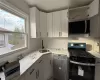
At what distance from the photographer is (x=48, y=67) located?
2.20 m

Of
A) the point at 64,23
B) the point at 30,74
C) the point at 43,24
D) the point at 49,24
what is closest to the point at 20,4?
the point at 43,24

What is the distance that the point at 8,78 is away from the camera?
0.82 meters

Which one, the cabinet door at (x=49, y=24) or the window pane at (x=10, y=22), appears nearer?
the window pane at (x=10, y=22)

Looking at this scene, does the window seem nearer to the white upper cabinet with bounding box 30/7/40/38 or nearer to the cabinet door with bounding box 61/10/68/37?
the white upper cabinet with bounding box 30/7/40/38

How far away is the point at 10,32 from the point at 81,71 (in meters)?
1.90

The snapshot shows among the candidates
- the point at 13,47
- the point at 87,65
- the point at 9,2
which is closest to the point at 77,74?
the point at 87,65

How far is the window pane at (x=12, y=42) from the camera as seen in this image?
5.09 feet

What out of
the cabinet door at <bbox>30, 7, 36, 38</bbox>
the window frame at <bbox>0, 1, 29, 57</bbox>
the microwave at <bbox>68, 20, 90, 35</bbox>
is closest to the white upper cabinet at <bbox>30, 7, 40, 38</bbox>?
the cabinet door at <bbox>30, 7, 36, 38</bbox>

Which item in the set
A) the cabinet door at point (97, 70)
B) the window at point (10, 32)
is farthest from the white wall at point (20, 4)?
the cabinet door at point (97, 70)

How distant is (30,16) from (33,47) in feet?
3.43

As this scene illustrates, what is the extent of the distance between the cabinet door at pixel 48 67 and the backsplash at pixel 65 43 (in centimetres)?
73

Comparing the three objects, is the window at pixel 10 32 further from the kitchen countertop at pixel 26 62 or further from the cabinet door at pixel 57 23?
the cabinet door at pixel 57 23

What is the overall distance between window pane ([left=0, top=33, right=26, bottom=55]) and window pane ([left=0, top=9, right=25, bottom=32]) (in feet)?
0.53

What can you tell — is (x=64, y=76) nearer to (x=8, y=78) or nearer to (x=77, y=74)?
(x=77, y=74)
